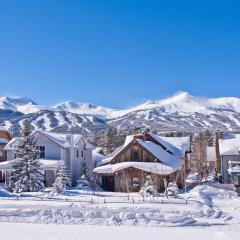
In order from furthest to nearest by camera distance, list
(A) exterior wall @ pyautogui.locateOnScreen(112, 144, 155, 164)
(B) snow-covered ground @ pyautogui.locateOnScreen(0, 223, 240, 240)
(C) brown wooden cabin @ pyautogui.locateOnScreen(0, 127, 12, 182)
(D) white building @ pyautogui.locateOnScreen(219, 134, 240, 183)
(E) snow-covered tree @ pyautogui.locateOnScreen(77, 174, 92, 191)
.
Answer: (C) brown wooden cabin @ pyautogui.locateOnScreen(0, 127, 12, 182)
(D) white building @ pyautogui.locateOnScreen(219, 134, 240, 183)
(A) exterior wall @ pyautogui.locateOnScreen(112, 144, 155, 164)
(E) snow-covered tree @ pyautogui.locateOnScreen(77, 174, 92, 191)
(B) snow-covered ground @ pyautogui.locateOnScreen(0, 223, 240, 240)

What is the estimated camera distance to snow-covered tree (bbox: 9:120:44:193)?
47625mm

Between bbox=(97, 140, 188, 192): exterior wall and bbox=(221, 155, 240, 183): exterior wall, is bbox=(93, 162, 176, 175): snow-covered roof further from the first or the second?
bbox=(221, 155, 240, 183): exterior wall

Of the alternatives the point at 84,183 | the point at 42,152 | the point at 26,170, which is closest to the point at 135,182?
the point at 84,183

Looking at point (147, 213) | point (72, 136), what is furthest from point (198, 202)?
point (72, 136)

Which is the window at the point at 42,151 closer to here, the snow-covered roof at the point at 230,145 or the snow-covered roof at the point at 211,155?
the snow-covered roof at the point at 230,145

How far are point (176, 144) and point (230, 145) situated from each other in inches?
271

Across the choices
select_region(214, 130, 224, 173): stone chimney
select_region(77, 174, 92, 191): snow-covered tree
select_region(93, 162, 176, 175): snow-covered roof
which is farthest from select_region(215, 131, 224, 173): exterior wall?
select_region(77, 174, 92, 191): snow-covered tree

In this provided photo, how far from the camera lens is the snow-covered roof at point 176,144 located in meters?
59.7

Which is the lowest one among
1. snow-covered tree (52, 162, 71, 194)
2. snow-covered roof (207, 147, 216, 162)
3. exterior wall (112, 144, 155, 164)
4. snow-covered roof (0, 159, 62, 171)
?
snow-covered tree (52, 162, 71, 194)

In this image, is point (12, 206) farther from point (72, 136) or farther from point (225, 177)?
point (225, 177)

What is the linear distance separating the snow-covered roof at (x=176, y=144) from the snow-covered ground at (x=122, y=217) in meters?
21.0

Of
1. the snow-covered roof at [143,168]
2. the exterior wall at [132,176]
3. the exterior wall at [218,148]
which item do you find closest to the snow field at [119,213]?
the snow-covered roof at [143,168]

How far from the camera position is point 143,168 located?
166 ft

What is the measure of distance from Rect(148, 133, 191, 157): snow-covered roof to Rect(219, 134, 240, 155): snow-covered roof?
179 inches
